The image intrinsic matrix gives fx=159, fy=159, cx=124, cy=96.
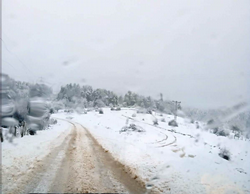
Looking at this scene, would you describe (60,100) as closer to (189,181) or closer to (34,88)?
(34,88)

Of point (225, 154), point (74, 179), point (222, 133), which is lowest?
point (222, 133)

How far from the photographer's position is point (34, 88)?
19391mm

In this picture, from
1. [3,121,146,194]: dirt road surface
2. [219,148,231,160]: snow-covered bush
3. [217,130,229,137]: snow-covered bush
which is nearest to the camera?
[3,121,146,194]: dirt road surface

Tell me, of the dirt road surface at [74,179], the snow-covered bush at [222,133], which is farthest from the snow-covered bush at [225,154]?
the snow-covered bush at [222,133]

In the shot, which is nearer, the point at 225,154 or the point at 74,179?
the point at 74,179

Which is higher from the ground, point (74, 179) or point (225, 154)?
point (74, 179)

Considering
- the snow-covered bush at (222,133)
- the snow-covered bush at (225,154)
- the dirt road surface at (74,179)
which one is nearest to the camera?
the dirt road surface at (74,179)

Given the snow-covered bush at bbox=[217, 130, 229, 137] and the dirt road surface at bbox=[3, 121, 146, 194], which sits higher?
the dirt road surface at bbox=[3, 121, 146, 194]

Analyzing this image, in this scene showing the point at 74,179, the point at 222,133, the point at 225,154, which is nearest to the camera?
the point at 74,179

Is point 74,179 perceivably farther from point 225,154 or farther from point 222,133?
point 222,133

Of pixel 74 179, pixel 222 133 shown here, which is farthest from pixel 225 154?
pixel 222 133

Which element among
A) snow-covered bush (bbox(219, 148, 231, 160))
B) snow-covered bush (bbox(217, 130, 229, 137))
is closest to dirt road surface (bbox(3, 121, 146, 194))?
snow-covered bush (bbox(219, 148, 231, 160))

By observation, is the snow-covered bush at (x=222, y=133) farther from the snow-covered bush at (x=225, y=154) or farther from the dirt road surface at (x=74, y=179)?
the dirt road surface at (x=74, y=179)

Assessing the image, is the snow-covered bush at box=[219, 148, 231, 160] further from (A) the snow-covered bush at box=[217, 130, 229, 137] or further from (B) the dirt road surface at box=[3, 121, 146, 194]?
(A) the snow-covered bush at box=[217, 130, 229, 137]
